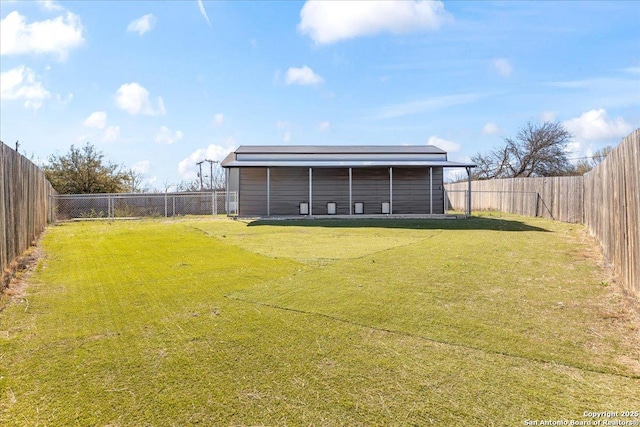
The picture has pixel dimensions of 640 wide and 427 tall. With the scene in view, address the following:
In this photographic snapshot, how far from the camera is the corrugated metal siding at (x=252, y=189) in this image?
19.9 metres

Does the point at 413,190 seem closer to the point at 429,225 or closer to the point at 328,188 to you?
the point at 328,188

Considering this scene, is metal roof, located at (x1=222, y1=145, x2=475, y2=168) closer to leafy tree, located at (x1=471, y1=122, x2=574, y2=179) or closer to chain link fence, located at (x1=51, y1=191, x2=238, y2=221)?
chain link fence, located at (x1=51, y1=191, x2=238, y2=221)

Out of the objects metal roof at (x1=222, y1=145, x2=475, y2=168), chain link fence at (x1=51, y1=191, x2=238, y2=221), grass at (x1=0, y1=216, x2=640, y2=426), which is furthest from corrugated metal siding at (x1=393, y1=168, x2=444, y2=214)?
grass at (x1=0, y1=216, x2=640, y2=426)

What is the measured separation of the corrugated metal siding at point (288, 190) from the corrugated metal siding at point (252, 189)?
387 millimetres

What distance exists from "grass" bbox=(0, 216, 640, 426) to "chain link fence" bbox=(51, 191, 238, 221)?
48.9 ft

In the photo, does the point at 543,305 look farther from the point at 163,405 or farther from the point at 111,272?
the point at 111,272

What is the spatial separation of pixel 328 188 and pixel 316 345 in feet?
55.9

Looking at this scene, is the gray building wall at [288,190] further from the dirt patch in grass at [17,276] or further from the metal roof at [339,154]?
the dirt patch in grass at [17,276]

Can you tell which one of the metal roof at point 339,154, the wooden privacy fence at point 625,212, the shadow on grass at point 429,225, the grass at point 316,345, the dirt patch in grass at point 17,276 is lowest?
the grass at point 316,345

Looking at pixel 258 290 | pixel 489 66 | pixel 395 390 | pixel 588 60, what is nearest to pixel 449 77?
pixel 489 66

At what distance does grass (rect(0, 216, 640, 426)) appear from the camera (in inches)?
97.0

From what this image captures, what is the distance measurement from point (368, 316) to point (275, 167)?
50.7 ft

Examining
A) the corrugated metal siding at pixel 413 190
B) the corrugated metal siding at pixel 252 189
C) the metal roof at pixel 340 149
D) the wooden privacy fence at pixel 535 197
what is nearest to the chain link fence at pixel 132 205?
the corrugated metal siding at pixel 252 189

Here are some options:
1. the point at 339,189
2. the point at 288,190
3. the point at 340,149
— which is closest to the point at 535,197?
the point at 339,189
